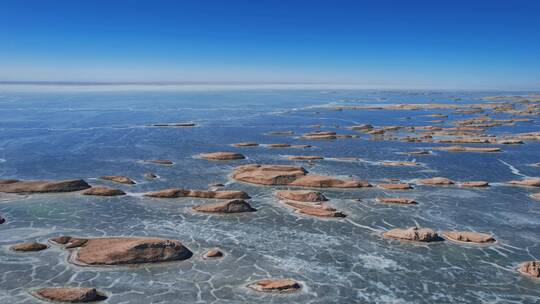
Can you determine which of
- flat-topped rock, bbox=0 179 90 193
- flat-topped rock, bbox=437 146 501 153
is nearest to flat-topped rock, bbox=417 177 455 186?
flat-topped rock, bbox=437 146 501 153

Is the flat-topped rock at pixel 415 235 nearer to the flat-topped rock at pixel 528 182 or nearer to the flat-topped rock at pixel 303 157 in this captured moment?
the flat-topped rock at pixel 528 182

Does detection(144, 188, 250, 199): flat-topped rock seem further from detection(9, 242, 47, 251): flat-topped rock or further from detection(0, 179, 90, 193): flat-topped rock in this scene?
detection(9, 242, 47, 251): flat-topped rock

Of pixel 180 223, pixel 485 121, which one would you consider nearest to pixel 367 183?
pixel 180 223

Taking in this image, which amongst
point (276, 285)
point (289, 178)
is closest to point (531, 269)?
point (276, 285)

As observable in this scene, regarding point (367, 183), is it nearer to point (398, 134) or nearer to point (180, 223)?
point (180, 223)

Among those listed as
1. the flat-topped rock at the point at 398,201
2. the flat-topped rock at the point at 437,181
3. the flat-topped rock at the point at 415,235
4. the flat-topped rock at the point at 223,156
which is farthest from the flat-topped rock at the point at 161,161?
the flat-topped rock at the point at 415,235
